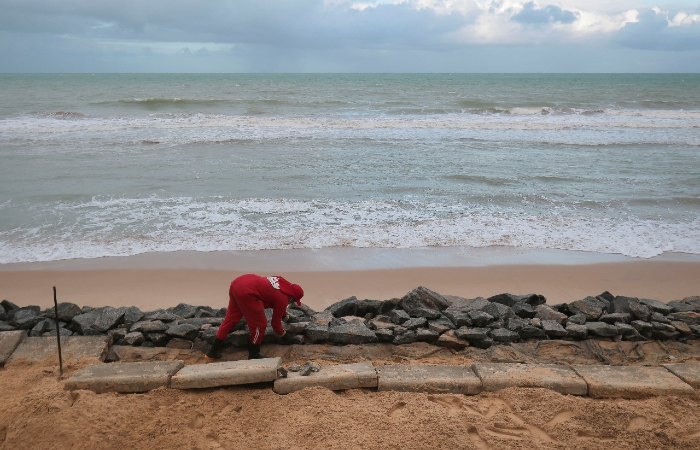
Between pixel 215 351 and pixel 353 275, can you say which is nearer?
pixel 215 351

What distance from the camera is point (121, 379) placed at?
358cm

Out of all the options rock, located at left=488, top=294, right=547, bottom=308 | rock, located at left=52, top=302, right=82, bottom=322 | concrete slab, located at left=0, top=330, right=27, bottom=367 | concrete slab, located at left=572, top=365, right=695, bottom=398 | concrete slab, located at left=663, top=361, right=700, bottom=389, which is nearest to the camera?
concrete slab, located at left=572, top=365, right=695, bottom=398

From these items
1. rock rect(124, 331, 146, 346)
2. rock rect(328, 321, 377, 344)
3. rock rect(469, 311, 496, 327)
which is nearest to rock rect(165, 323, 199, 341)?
rock rect(124, 331, 146, 346)

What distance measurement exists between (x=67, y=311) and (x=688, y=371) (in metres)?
5.20

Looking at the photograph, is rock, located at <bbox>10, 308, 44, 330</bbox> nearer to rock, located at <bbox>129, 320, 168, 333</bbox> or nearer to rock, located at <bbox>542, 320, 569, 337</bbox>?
rock, located at <bbox>129, 320, 168, 333</bbox>

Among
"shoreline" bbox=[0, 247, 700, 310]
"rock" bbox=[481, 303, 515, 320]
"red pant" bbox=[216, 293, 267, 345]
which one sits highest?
"red pant" bbox=[216, 293, 267, 345]

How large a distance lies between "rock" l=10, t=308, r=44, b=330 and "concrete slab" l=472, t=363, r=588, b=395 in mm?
3909

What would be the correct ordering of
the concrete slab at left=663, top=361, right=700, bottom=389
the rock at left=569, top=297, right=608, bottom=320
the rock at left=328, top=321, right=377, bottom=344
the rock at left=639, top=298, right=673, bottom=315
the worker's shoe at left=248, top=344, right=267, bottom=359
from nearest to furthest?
the concrete slab at left=663, top=361, right=700, bottom=389, the worker's shoe at left=248, top=344, right=267, bottom=359, the rock at left=328, top=321, right=377, bottom=344, the rock at left=569, top=297, right=608, bottom=320, the rock at left=639, top=298, right=673, bottom=315

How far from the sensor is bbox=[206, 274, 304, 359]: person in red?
408 cm

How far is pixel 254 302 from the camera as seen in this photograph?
4078 mm

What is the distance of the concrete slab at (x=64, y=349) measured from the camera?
407cm

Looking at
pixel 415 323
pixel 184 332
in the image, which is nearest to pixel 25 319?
pixel 184 332

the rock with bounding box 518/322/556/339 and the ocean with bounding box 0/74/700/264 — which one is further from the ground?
the ocean with bounding box 0/74/700/264

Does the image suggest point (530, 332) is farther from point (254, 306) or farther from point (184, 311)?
point (184, 311)
